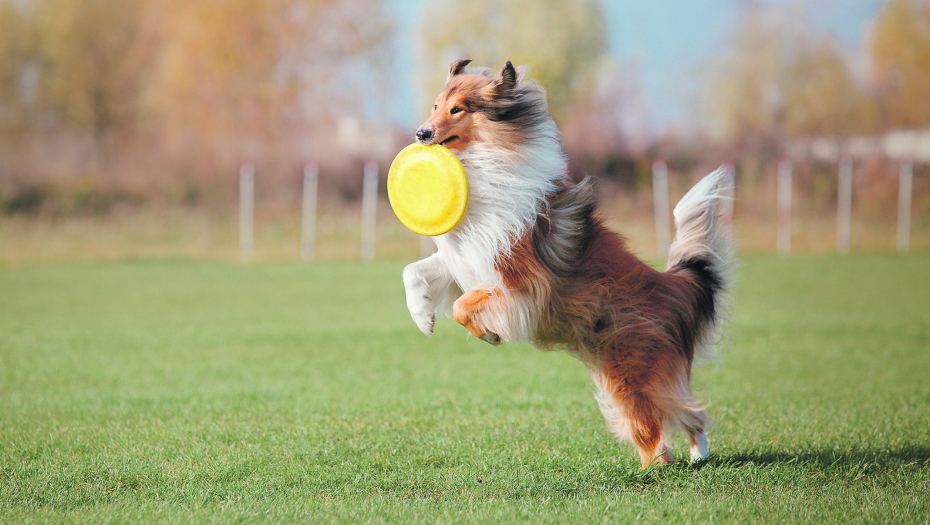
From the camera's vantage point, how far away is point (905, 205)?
23.1 metres

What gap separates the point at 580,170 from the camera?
446 centimetres

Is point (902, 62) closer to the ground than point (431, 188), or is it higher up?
higher up

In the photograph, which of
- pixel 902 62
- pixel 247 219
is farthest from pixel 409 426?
pixel 902 62

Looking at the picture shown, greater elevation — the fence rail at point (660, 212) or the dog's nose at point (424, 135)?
the dog's nose at point (424, 135)

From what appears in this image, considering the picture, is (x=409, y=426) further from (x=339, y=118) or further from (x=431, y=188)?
(x=339, y=118)

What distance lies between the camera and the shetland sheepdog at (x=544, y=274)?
3.93 m

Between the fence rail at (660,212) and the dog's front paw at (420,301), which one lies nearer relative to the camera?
the dog's front paw at (420,301)

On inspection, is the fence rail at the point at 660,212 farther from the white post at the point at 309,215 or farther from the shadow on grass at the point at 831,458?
the shadow on grass at the point at 831,458

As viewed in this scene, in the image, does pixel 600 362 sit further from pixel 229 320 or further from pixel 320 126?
pixel 320 126

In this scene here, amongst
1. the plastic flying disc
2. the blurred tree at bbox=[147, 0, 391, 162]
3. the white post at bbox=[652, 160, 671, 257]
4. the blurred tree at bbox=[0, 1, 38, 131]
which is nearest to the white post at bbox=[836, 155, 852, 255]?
the white post at bbox=[652, 160, 671, 257]

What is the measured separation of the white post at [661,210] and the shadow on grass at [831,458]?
16.2 metres

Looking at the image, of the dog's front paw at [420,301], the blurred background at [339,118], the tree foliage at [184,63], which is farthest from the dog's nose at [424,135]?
the tree foliage at [184,63]

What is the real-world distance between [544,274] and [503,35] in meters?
37.4

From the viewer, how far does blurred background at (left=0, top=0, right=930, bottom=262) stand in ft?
78.3
